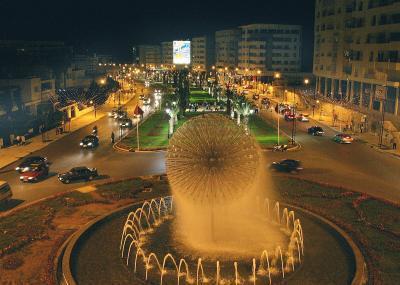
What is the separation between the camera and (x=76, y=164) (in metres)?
44.5

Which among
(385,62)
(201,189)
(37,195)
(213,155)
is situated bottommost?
(37,195)

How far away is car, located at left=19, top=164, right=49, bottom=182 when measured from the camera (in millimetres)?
37781

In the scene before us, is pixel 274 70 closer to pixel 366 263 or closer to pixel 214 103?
pixel 214 103

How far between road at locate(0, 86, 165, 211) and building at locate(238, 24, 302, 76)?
11021cm

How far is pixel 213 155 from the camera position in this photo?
21297 mm

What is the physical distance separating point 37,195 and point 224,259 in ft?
58.2

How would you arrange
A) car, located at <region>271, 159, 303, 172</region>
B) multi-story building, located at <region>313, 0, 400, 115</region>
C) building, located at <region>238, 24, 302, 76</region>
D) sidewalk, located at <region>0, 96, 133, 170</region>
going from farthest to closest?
building, located at <region>238, 24, 302, 76</region>, multi-story building, located at <region>313, 0, 400, 115</region>, sidewalk, located at <region>0, 96, 133, 170</region>, car, located at <region>271, 159, 303, 172</region>

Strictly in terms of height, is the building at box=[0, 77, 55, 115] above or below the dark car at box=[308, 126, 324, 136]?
above

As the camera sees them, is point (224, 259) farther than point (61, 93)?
No

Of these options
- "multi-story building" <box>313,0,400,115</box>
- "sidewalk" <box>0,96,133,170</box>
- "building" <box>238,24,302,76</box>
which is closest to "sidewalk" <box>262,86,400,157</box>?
"multi-story building" <box>313,0,400,115</box>

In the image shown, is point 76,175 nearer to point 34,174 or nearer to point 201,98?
point 34,174

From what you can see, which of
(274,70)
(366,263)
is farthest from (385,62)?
(274,70)

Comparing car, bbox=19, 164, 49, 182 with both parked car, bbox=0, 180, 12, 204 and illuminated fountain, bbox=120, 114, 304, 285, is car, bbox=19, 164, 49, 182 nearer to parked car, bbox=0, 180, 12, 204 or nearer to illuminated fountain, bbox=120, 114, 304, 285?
parked car, bbox=0, 180, 12, 204

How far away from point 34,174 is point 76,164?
6.76m
